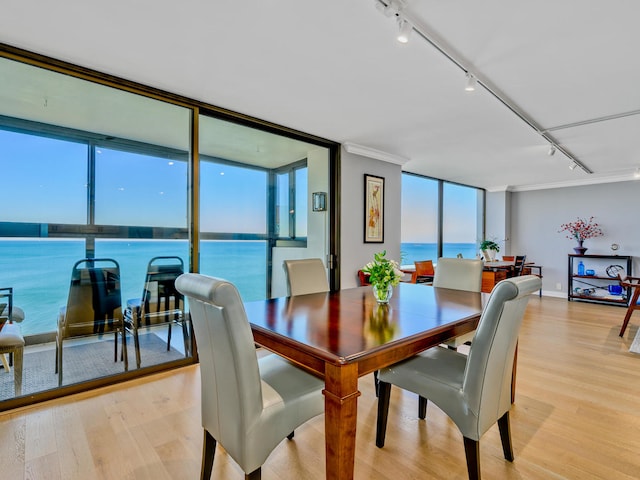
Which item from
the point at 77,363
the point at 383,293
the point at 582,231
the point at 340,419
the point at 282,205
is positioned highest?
the point at 282,205

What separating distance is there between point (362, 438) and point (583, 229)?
6.97 metres

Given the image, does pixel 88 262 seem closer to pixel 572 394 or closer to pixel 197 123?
pixel 197 123

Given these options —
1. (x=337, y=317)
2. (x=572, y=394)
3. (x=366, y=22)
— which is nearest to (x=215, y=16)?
(x=366, y=22)

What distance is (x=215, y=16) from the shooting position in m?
1.88

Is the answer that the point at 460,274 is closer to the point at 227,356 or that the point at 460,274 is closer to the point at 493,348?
the point at 493,348

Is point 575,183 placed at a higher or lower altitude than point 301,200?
higher

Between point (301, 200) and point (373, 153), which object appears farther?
point (373, 153)

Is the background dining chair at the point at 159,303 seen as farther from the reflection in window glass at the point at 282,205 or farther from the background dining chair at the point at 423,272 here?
the background dining chair at the point at 423,272

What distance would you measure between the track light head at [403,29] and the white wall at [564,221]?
269 inches

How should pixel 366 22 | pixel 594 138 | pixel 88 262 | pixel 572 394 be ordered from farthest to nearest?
pixel 594 138 < pixel 88 262 < pixel 572 394 < pixel 366 22

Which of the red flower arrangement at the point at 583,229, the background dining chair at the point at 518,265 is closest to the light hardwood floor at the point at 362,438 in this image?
the background dining chair at the point at 518,265

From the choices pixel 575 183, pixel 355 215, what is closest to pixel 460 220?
pixel 575 183

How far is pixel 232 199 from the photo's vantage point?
3.78m

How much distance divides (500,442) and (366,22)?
8.17 ft
